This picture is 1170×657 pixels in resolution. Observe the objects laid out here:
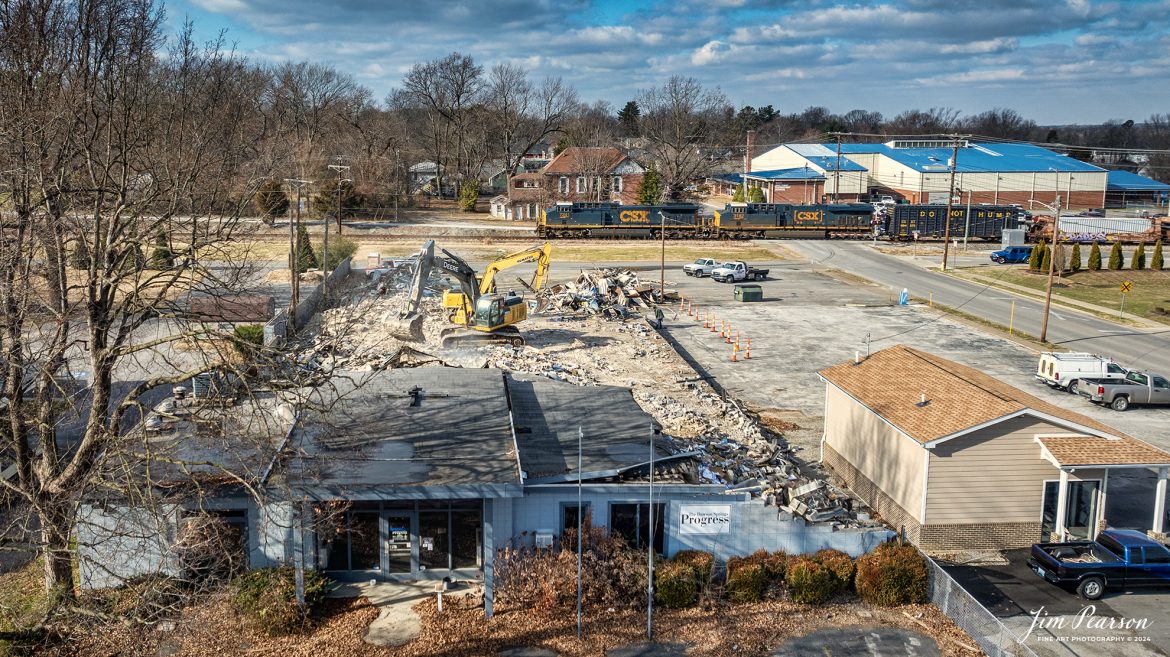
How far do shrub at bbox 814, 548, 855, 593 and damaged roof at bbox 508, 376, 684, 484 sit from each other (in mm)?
4009

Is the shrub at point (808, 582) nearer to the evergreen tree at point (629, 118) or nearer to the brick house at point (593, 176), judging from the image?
the brick house at point (593, 176)

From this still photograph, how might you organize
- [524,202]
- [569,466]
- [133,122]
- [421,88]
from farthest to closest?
1. [421,88]
2. [524,202]
3. [133,122]
4. [569,466]

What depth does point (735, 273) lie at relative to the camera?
200 ft

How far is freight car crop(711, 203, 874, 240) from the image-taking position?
84062mm

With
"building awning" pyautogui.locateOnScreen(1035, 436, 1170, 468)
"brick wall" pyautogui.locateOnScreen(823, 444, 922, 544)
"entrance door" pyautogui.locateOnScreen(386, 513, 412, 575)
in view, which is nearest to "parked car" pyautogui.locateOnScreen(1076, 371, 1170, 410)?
"building awning" pyautogui.locateOnScreen(1035, 436, 1170, 468)

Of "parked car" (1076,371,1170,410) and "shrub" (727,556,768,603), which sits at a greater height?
"parked car" (1076,371,1170,410)

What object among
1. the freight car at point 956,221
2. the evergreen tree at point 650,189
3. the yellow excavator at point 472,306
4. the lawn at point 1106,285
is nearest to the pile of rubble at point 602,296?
the yellow excavator at point 472,306

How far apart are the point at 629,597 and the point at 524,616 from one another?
6.87 ft

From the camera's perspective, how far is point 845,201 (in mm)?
109188

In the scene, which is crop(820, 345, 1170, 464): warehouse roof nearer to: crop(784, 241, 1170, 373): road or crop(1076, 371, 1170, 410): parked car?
crop(1076, 371, 1170, 410): parked car

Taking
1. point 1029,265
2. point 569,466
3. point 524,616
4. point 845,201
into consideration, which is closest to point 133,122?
point 569,466

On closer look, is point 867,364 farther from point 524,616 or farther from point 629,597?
point 524,616

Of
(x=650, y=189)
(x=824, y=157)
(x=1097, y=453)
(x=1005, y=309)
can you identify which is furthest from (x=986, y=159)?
(x=1097, y=453)

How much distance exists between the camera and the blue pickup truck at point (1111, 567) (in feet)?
63.3
